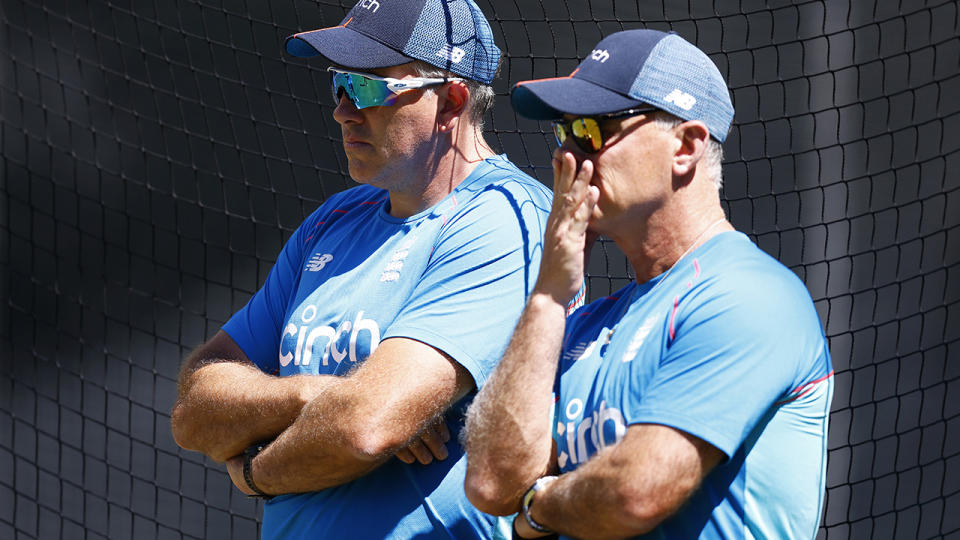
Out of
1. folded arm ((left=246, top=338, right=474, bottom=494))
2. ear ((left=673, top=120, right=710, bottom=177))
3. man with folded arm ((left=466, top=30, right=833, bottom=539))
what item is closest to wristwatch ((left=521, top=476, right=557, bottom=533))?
man with folded arm ((left=466, top=30, right=833, bottom=539))

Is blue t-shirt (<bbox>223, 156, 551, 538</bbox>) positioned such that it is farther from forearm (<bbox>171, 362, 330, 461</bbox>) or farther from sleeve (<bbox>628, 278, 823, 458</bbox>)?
sleeve (<bbox>628, 278, 823, 458</bbox>)

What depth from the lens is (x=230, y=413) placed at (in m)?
1.94

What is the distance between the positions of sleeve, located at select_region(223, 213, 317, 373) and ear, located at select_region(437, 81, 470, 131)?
39 cm

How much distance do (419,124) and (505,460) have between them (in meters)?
0.75

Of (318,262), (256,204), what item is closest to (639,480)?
(318,262)

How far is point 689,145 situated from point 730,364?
0.35 m

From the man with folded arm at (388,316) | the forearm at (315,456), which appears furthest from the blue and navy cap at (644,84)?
the forearm at (315,456)

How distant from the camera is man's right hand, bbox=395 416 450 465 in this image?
5.86ft

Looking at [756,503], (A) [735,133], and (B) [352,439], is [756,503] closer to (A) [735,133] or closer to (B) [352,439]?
(B) [352,439]

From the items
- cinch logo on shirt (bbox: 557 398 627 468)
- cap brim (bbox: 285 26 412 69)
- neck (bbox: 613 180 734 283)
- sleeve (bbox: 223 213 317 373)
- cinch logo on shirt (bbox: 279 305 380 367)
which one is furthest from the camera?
sleeve (bbox: 223 213 317 373)

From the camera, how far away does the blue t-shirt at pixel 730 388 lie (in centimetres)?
132

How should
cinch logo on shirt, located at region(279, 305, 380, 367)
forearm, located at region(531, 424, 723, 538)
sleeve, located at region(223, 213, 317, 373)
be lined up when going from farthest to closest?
sleeve, located at region(223, 213, 317, 373)
cinch logo on shirt, located at region(279, 305, 380, 367)
forearm, located at region(531, 424, 723, 538)

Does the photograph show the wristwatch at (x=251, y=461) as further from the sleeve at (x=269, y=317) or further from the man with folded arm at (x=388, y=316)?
the sleeve at (x=269, y=317)

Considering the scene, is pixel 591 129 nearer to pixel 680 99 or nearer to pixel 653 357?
pixel 680 99
